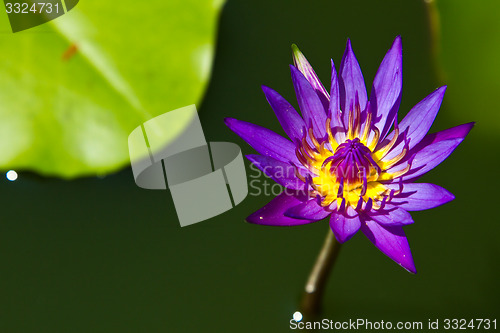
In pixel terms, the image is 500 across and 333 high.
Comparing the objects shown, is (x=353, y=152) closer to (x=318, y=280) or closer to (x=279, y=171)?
(x=279, y=171)

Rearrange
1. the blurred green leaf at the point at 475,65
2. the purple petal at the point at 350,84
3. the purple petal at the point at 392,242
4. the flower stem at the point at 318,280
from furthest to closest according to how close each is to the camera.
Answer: the blurred green leaf at the point at 475,65 → the flower stem at the point at 318,280 → the purple petal at the point at 350,84 → the purple petal at the point at 392,242

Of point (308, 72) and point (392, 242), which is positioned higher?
point (308, 72)

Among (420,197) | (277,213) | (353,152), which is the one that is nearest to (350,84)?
(353,152)

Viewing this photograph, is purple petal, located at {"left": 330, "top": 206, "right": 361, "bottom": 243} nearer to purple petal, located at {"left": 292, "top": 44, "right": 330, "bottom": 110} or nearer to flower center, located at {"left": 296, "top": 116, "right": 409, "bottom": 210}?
flower center, located at {"left": 296, "top": 116, "right": 409, "bottom": 210}

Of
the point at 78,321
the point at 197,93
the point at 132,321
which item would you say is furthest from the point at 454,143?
the point at 78,321

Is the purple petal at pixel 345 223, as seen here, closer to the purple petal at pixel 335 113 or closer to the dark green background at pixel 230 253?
the purple petal at pixel 335 113

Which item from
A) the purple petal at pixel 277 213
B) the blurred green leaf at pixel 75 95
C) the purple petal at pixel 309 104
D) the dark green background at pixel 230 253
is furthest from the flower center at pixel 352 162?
the blurred green leaf at pixel 75 95
